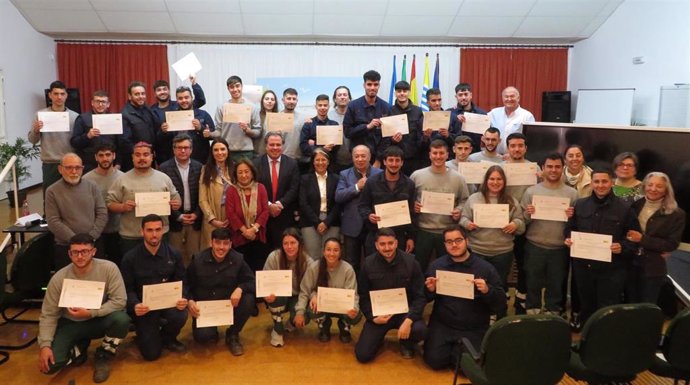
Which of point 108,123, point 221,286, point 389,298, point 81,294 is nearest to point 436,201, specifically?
point 389,298

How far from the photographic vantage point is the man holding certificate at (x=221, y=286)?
170 inches

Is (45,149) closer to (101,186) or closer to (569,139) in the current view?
(101,186)

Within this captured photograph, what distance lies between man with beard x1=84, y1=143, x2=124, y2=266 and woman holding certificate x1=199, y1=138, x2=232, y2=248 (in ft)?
2.67

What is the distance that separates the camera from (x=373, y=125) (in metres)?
5.34

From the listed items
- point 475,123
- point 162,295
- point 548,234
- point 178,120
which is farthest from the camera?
point 475,123

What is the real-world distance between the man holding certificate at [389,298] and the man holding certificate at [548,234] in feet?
3.66

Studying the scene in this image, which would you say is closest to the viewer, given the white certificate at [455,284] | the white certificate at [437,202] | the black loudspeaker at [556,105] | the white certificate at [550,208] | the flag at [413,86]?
the white certificate at [455,284]

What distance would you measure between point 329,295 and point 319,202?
1.08 meters

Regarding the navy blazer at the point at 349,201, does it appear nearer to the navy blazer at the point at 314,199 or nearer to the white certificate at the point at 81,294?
the navy blazer at the point at 314,199

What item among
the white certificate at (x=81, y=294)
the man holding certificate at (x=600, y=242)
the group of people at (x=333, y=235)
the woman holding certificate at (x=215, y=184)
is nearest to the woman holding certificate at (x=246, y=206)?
the group of people at (x=333, y=235)

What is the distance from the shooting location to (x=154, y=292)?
406 centimetres

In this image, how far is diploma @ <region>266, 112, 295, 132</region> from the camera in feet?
17.9

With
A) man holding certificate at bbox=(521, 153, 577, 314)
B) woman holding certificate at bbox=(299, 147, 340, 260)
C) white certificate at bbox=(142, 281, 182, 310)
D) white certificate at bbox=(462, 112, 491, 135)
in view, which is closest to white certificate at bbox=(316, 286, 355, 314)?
woman holding certificate at bbox=(299, 147, 340, 260)

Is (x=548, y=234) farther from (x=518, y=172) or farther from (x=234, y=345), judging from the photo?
(x=234, y=345)
